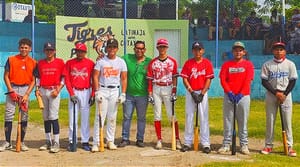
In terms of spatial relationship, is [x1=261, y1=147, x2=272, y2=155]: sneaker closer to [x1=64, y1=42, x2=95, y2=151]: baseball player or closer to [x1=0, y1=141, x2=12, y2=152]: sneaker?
[x1=64, y1=42, x2=95, y2=151]: baseball player

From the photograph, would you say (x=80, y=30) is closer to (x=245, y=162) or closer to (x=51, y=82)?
(x=51, y=82)

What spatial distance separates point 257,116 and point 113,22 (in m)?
7.96

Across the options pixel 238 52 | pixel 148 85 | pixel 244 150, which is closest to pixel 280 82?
pixel 238 52

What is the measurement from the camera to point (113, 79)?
10016 mm

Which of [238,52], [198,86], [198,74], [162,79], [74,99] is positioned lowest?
[74,99]

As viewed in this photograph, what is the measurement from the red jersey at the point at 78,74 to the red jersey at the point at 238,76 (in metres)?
2.47

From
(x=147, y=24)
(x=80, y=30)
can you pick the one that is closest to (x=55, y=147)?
(x=80, y=30)

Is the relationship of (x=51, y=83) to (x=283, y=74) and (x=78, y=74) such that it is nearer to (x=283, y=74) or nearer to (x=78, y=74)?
(x=78, y=74)

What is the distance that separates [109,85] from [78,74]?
0.60m

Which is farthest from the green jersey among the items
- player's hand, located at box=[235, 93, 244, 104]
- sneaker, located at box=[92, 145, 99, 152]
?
player's hand, located at box=[235, 93, 244, 104]

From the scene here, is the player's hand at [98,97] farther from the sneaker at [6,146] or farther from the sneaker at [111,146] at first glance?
→ the sneaker at [6,146]

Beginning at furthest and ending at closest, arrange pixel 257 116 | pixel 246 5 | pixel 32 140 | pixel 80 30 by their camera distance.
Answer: pixel 246 5
pixel 80 30
pixel 257 116
pixel 32 140

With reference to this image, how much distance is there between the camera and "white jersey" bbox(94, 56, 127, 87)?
9969 millimetres

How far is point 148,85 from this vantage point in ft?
33.7
